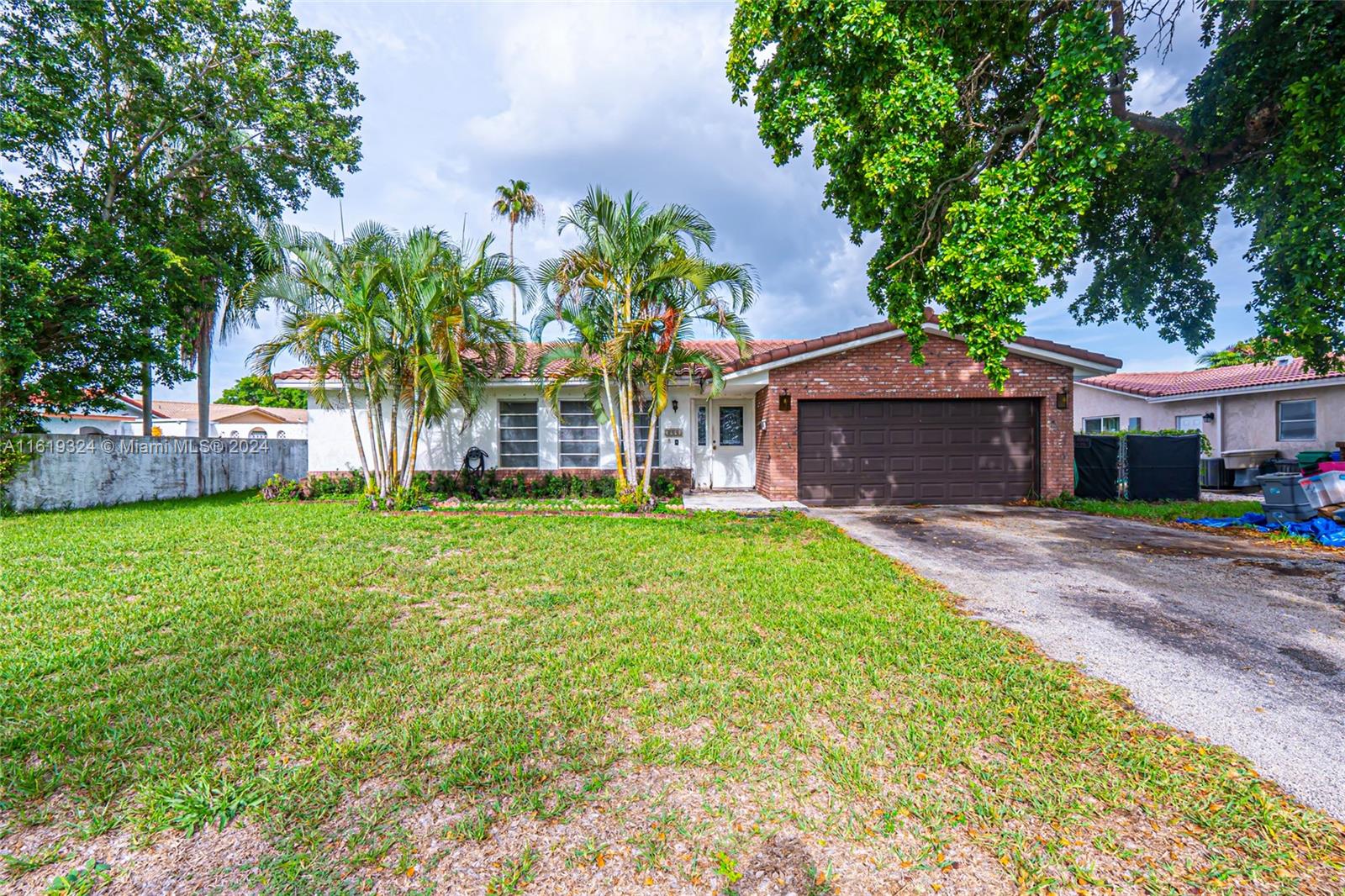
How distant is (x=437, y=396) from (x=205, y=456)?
346 inches

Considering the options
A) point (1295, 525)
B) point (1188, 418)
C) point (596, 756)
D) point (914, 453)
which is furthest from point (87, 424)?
point (1188, 418)

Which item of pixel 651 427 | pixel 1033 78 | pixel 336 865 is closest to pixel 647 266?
pixel 651 427

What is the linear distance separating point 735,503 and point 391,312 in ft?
24.9

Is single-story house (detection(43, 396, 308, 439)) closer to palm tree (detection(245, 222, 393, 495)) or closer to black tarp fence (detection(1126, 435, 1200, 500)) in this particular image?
palm tree (detection(245, 222, 393, 495))

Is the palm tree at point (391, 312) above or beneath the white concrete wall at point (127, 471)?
above

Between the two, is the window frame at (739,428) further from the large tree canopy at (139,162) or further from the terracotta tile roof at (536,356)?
the large tree canopy at (139,162)

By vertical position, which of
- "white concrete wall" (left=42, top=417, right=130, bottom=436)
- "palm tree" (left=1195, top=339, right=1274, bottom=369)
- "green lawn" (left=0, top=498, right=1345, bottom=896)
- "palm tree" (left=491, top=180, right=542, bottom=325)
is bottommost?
"green lawn" (left=0, top=498, right=1345, bottom=896)

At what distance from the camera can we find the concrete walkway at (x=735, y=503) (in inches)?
390

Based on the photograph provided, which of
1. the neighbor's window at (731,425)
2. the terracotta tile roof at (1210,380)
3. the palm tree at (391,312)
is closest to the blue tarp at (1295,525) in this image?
the terracotta tile roof at (1210,380)

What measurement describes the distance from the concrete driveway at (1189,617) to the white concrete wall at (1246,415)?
10265 mm

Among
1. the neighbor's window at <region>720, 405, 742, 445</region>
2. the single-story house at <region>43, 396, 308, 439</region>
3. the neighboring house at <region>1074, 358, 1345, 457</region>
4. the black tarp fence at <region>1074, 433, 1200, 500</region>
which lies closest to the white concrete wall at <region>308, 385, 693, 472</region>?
the neighbor's window at <region>720, 405, 742, 445</region>

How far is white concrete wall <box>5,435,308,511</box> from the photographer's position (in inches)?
396

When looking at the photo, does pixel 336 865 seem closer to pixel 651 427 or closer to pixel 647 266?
pixel 651 427

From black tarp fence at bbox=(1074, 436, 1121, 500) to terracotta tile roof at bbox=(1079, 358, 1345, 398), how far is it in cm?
218
